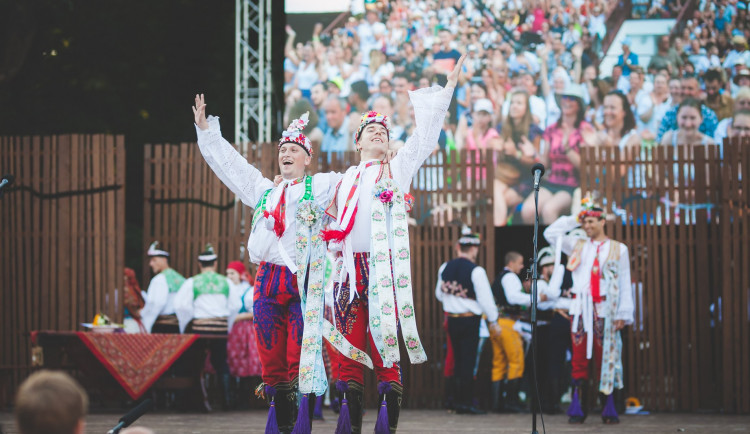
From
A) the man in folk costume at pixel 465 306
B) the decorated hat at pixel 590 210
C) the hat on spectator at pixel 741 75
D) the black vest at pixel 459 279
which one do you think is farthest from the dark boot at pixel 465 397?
the hat on spectator at pixel 741 75

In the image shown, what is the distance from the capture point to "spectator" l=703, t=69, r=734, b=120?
42.7 feet

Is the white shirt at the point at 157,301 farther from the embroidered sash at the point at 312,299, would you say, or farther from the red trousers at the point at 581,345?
the embroidered sash at the point at 312,299

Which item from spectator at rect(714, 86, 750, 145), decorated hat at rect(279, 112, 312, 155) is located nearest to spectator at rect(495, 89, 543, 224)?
spectator at rect(714, 86, 750, 145)

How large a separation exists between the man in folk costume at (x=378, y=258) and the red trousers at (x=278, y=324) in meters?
0.33

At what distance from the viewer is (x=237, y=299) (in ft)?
36.0

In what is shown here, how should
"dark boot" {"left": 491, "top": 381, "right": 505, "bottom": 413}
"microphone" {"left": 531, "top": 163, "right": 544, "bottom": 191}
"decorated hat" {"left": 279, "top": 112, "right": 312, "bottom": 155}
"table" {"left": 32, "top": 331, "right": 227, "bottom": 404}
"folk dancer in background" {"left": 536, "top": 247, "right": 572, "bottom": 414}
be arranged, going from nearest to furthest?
"decorated hat" {"left": 279, "top": 112, "right": 312, "bottom": 155} → "microphone" {"left": 531, "top": 163, "right": 544, "bottom": 191} → "table" {"left": 32, "top": 331, "right": 227, "bottom": 404} → "folk dancer in background" {"left": 536, "top": 247, "right": 572, "bottom": 414} → "dark boot" {"left": 491, "top": 381, "right": 505, "bottom": 413}

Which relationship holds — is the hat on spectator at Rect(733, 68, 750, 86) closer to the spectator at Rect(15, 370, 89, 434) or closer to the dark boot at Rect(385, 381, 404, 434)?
the dark boot at Rect(385, 381, 404, 434)

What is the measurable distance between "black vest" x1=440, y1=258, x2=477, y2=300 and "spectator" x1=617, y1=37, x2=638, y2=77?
14.3ft

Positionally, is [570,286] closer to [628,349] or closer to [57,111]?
[628,349]

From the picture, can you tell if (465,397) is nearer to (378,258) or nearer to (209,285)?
(209,285)

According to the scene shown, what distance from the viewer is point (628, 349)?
1061 centimetres

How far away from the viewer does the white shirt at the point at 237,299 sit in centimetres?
1090

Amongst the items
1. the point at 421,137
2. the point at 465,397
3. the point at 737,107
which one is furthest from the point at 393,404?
the point at 737,107

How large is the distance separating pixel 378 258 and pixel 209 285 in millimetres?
5159
